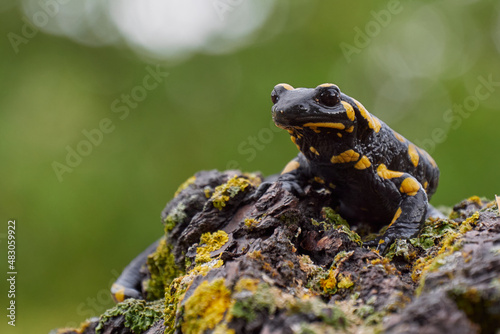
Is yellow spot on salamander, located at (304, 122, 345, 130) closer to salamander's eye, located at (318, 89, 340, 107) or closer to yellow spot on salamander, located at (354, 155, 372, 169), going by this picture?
salamander's eye, located at (318, 89, 340, 107)

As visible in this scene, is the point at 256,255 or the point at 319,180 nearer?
the point at 256,255

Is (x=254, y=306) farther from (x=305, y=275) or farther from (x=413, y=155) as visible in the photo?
(x=413, y=155)

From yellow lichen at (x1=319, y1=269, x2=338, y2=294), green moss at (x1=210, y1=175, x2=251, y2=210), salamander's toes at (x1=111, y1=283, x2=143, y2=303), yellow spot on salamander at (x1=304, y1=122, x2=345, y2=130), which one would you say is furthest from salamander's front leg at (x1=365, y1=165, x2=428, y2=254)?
salamander's toes at (x1=111, y1=283, x2=143, y2=303)

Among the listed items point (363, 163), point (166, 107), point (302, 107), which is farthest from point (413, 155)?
point (166, 107)

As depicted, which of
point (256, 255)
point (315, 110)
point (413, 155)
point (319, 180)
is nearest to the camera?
point (256, 255)

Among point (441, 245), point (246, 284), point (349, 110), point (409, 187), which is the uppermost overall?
point (349, 110)

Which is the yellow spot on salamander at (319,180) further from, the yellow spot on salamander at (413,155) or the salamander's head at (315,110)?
the yellow spot on salamander at (413,155)
